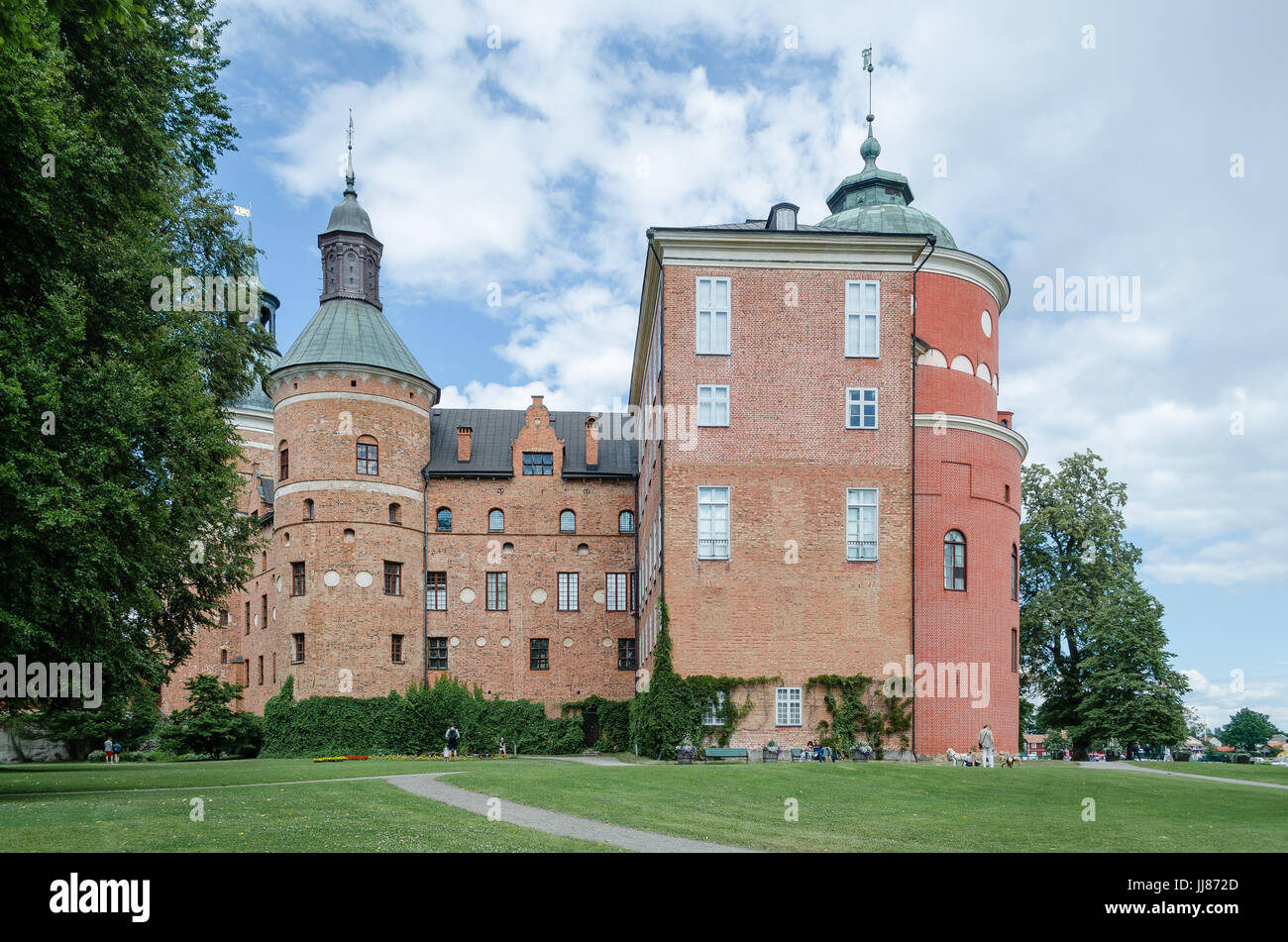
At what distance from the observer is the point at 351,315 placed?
4812 centimetres

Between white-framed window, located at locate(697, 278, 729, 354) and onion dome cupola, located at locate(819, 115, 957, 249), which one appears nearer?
white-framed window, located at locate(697, 278, 729, 354)

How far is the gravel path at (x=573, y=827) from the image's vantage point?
1315cm

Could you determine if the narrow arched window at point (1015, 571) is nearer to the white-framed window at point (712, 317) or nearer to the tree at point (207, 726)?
the white-framed window at point (712, 317)

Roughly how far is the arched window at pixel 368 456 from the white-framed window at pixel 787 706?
22374 millimetres

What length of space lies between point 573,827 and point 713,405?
1933 centimetres

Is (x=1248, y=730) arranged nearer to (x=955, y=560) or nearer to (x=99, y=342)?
(x=955, y=560)

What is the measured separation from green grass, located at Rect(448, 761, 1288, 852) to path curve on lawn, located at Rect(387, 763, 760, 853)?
1.42ft

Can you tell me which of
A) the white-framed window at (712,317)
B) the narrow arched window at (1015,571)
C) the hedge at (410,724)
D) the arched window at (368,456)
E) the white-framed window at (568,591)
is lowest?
the hedge at (410,724)

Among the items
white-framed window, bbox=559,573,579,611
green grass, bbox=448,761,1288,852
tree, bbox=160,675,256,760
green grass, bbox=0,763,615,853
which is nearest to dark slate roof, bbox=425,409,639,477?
white-framed window, bbox=559,573,579,611

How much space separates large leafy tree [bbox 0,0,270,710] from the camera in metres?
A: 16.7

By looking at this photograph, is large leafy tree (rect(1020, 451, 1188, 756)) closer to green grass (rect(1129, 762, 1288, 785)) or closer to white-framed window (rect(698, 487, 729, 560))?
green grass (rect(1129, 762, 1288, 785))

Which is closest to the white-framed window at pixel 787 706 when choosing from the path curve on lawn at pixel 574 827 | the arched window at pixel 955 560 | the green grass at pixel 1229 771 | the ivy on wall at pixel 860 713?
the ivy on wall at pixel 860 713

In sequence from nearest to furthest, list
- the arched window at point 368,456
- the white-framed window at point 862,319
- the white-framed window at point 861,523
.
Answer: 1. the white-framed window at point 861,523
2. the white-framed window at point 862,319
3. the arched window at point 368,456
